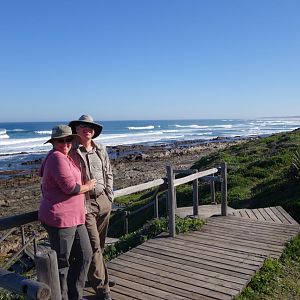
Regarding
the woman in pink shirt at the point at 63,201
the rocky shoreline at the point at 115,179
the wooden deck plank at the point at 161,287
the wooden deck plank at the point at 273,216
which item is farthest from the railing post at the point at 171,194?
the rocky shoreline at the point at 115,179

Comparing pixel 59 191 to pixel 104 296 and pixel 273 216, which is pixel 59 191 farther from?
pixel 273 216

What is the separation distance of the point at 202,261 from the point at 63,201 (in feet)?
9.33

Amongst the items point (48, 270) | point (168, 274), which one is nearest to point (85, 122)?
point (48, 270)

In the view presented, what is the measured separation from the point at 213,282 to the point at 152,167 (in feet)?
88.2

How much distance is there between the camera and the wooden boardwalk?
185 inches

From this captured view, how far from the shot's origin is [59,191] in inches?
140

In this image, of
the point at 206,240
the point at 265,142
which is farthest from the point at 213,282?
the point at 265,142

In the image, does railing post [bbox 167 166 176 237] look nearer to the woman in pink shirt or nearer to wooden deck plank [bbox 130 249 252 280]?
wooden deck plank [bbox 130 249 252 280]

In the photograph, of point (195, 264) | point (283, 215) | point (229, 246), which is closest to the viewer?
point (195, 264)

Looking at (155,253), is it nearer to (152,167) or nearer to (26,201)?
(26,201)

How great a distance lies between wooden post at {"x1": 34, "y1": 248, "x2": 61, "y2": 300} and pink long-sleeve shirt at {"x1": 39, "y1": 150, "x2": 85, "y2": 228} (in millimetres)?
752

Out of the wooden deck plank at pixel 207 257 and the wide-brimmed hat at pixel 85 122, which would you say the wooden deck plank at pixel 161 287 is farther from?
the wide-brimmed hat at pixel 85 122

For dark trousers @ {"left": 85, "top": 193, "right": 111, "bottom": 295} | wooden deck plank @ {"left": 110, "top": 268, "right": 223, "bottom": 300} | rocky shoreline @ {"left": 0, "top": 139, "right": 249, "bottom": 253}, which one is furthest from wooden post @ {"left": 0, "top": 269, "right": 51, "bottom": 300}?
rocky shoreline @ {"left": 0, "top": 139, "right": 249, "bottom": 253}

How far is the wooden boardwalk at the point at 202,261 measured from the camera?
470 cm
